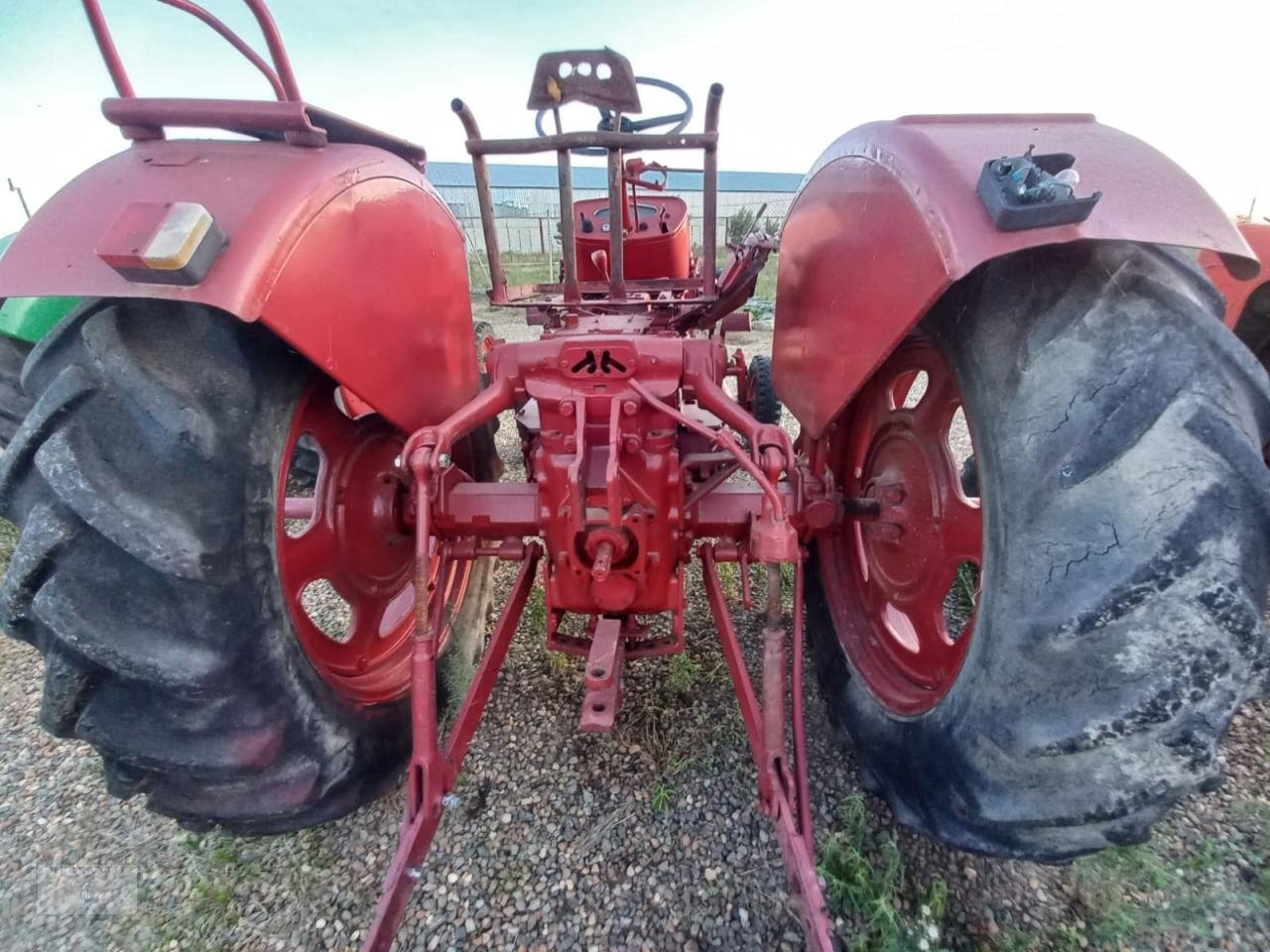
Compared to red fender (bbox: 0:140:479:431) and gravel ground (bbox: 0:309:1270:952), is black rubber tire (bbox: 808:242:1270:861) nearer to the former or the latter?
gravel ground (bbox: 0:309:1270:952)

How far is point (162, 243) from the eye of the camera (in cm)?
104

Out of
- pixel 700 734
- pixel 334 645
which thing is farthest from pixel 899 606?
pixel 334 645

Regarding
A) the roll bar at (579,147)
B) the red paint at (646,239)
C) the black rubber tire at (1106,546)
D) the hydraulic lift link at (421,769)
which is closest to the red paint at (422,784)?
the hydraulic lift link at (421,769)

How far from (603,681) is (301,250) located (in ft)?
3.38

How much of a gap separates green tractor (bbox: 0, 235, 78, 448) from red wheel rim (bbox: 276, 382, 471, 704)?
4.15 ft

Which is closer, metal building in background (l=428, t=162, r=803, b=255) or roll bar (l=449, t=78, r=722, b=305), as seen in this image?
roll bar (l=449, t=78, r=722, b=305)

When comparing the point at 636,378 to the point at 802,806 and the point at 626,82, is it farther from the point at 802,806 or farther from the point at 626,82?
the point at 626,82

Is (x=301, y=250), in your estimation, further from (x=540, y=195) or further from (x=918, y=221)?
(x=540, y=195)

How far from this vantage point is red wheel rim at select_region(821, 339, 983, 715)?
1.57m

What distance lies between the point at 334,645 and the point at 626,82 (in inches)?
80.3

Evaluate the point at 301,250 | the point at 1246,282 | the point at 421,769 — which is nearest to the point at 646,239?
the point at 1246,282

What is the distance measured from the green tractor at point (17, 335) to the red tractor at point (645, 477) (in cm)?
143

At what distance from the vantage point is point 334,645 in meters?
1.76

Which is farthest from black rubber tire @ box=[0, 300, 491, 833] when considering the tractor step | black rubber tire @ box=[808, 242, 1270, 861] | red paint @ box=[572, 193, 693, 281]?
red paint @ box=[572, 193, 693, 281]
